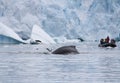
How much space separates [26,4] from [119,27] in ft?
44.9

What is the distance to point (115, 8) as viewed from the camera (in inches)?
2539

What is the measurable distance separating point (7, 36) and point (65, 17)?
1356 cm

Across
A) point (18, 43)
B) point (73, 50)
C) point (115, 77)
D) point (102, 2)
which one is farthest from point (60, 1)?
point (115, 77)

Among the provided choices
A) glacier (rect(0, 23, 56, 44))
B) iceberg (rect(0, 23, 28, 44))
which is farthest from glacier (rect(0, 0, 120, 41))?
iceberg (rect(0, 23, 28, 44))

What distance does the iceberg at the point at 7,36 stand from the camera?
49.6 m

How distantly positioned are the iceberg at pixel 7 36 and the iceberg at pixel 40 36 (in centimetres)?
183

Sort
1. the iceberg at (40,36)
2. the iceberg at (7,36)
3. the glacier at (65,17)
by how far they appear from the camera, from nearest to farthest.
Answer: the iceberg at (7,36), the iceberg at (40,36), the glacier at (65,17)

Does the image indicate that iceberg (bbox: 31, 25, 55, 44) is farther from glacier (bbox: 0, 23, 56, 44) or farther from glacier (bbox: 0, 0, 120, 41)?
glacier (bbox: 0, 0, 120, 41)

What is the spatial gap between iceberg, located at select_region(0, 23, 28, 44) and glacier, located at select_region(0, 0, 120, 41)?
8252 millimetres

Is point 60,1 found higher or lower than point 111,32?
higher

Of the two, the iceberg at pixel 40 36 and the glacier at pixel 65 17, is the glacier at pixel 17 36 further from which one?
the glacier at pixel 65 17

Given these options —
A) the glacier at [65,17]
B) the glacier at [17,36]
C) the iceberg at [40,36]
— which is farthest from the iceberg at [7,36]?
the glacier at [65,17]

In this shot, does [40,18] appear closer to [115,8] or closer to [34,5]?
[34,5]

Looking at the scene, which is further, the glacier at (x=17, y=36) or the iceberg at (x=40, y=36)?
the iceberg at (x=40, y=36)
